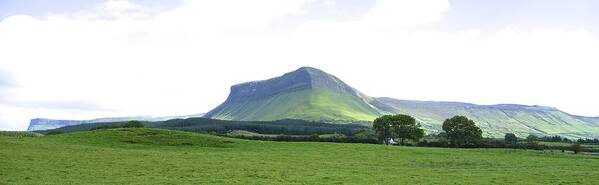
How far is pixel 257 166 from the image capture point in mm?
56344

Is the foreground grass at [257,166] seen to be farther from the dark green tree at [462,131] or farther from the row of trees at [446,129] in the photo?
the row of trees at [446,129]

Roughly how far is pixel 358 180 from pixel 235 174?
1179 cm

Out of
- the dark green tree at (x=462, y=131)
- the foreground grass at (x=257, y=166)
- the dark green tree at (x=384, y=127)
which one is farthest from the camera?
the dark green tree at (x=384, y=127)

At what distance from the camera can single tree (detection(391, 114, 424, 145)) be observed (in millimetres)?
130375

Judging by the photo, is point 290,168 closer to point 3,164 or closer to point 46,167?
point 46,167

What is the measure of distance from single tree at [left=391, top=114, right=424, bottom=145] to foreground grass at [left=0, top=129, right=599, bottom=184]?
42829 millimetres

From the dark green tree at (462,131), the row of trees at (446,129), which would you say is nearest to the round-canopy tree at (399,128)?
the row of trees at (446,129)

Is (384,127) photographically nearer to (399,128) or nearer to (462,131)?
(399,128)

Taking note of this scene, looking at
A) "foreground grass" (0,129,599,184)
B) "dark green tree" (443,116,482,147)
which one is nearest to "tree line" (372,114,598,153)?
"dark green tree" (443,116,482,147)

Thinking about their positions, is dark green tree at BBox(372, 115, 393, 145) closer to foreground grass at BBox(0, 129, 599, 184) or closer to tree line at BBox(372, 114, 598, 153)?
tree line at BBox(372, 114, 598, 153)

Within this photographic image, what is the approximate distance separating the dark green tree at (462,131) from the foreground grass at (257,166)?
3784cm

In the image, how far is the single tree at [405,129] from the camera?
13038 centimetres

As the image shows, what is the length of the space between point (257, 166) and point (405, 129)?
266 ft

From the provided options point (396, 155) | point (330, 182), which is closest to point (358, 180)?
point (330, 182)
